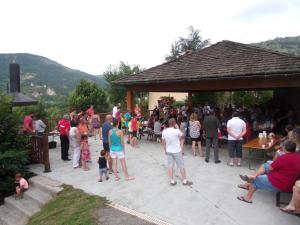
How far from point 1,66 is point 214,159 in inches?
3070

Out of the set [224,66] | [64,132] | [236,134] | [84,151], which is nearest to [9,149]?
[64,132]

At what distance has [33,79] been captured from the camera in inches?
3000

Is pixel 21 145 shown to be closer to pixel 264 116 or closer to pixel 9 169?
pixel 9 169

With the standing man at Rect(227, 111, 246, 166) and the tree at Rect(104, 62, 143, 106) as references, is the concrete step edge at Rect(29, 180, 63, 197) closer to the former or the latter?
the standing man at Rect(227, 111, 246, 166)

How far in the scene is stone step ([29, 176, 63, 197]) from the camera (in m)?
7.24

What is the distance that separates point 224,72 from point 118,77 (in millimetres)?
26650

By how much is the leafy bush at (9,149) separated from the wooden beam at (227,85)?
17.6ft

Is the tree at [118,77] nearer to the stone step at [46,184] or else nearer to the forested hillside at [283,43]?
the stone step at [46,184]

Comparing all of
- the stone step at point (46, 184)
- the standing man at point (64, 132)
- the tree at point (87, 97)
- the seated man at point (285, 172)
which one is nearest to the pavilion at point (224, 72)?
the standing man at point (64, 132)

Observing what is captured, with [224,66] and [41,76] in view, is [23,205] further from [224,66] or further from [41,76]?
[41,76]

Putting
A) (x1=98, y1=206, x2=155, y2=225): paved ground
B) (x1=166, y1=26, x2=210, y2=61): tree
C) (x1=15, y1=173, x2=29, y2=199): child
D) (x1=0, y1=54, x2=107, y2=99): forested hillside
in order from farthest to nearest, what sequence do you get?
(x1=0, y1=54, x2=107, y2=99): forested hillside < (x1=166, y1=26, x2=210, y2=61): tree < (x1=15, y1=173, x2=29, y2=199): child < (x1=98, y1=206, x2=155, y2=225): paved ground

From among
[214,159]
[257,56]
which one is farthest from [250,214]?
[257,56]

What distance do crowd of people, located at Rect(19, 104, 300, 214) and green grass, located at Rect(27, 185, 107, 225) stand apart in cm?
100

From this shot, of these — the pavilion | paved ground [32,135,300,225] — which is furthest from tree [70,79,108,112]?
paved ground [32,135,300,225]
